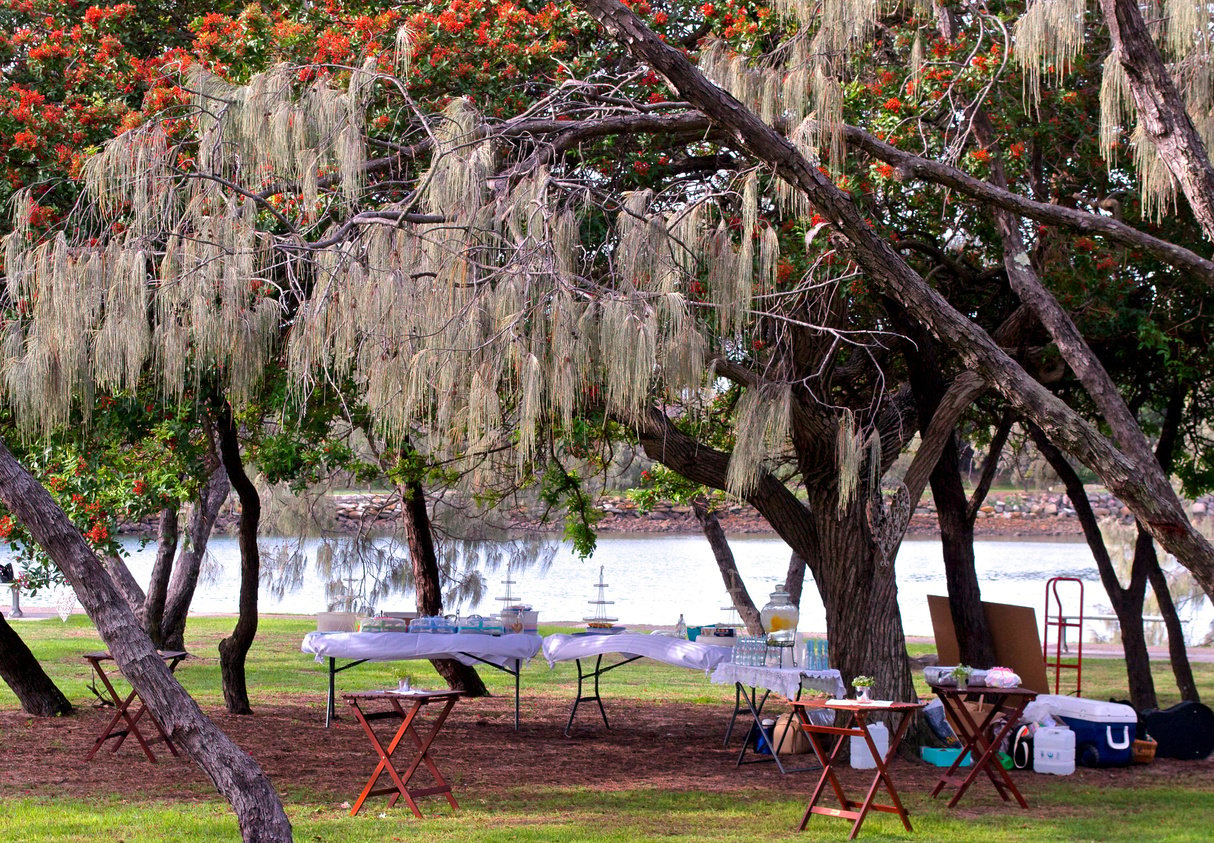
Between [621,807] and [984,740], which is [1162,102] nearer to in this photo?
[984,740]

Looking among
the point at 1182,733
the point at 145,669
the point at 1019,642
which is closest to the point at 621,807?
the point at 145,669

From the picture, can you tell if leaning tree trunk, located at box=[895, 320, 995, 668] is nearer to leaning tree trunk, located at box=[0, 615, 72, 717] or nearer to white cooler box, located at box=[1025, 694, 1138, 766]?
white cooler box, located at box=[1025, 694, 1138, 766]

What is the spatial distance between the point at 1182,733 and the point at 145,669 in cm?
578

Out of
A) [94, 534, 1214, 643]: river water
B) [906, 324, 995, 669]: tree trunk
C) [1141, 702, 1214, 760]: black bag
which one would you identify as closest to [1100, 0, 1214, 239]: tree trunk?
[906, 324, 995, 669]: tree trunk

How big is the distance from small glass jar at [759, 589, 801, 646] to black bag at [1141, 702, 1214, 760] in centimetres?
210

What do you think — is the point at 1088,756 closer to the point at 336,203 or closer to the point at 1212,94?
the point at 1212,94

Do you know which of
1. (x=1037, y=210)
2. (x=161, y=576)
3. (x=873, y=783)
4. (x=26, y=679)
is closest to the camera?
(x=1037, y=210)

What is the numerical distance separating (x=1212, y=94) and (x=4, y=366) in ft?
16.5

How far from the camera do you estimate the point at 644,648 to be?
269 inches

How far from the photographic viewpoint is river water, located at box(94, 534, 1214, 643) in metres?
15.2

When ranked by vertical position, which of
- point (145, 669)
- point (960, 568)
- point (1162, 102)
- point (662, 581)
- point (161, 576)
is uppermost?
point (1162, 102)

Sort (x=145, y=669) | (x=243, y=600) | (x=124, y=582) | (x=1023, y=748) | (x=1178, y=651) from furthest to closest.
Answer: (x=124, y=582) < (x=1178, y=651) < (x=243, y=600) < (x=1023, y=748) < (x=145, y=669)

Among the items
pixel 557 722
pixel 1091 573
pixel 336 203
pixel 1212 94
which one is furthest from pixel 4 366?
pixel 1091 573

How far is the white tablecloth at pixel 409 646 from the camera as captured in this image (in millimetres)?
6953
